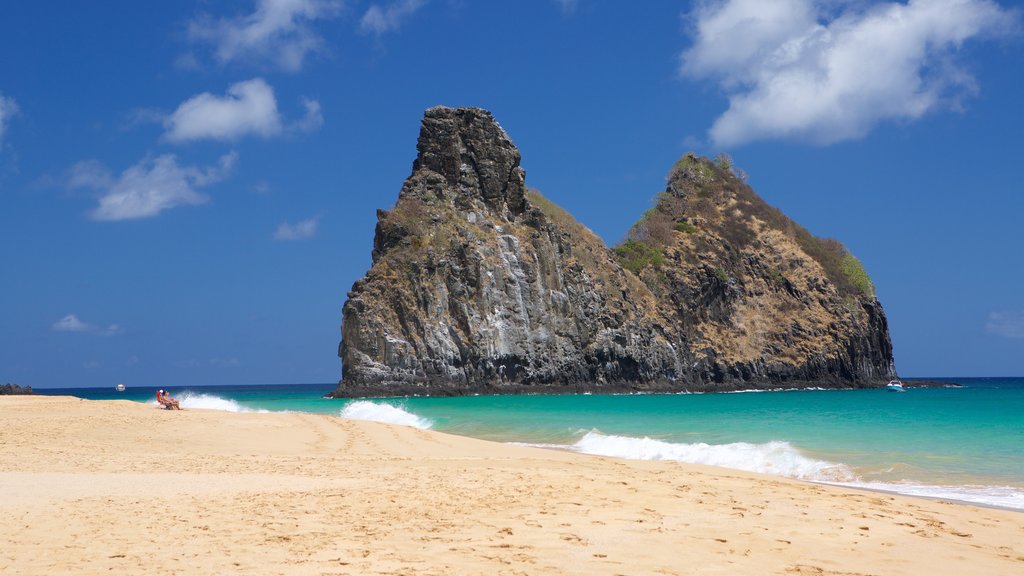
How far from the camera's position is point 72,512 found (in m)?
8.72

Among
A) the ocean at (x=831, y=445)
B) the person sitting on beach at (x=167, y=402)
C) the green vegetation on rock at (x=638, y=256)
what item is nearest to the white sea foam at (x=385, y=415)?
the ocean at (x=831, y=445)

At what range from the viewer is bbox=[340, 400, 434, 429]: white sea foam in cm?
3324

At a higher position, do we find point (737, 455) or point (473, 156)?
point (473, 156)

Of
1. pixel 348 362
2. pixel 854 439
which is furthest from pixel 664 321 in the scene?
pixel 854 439

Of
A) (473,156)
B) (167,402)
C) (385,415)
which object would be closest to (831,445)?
(385,415)

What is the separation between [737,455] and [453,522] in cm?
1147

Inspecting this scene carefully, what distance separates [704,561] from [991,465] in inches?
525

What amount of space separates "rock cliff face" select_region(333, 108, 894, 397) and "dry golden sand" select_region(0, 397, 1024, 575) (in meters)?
56.0

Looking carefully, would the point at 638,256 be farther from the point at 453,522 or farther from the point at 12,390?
the point at 453,522

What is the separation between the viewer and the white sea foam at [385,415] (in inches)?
1309

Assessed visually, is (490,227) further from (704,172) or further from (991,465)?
(991,465)

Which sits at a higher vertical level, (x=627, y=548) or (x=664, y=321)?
(x=664, y=321)

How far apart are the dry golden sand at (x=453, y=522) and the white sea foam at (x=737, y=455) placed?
3437 mm

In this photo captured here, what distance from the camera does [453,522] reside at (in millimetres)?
8492
